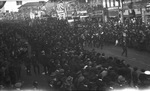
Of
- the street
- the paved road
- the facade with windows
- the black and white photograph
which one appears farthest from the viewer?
the facade with windows

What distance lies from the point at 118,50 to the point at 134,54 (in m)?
2.98

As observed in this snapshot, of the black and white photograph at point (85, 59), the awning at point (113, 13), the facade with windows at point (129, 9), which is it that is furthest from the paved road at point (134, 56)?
the awning at point (113, 13)

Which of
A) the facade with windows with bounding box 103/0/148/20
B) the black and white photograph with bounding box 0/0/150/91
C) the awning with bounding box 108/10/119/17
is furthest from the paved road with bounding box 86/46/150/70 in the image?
the awning with bounding box 108/10/119/17

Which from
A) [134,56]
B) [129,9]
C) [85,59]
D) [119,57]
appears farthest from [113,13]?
[85,59]

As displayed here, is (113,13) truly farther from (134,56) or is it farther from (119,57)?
(119,57)

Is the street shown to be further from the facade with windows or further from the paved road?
the facade with windows

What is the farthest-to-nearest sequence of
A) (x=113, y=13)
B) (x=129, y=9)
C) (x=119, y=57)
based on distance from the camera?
(x=113, y=13) < (x=129, y=9) < (x=119, y=57)

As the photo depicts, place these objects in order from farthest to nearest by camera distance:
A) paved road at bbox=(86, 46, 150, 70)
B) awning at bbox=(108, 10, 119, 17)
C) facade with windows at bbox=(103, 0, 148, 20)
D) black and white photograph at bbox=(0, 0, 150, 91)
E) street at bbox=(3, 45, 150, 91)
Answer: awning at bbox=(108, 10, 119, 17)
facade with windows at bbox=(103, 0, 148, 20)
paved road at bbox=(86, 46, 150, 70)
street at bbox=(3, 45, 150, 91)
black and white photograph at bbox=(0, 0, 150, 91)

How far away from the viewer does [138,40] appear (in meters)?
25.8

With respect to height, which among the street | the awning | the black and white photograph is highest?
the awning

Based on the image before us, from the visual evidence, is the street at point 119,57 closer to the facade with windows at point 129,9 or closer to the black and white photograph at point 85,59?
the black and white photograph at point 85,59

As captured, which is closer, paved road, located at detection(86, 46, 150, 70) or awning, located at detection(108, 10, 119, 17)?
paved road, located at detection(86, 46, 150, 70)

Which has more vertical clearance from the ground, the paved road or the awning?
the awning

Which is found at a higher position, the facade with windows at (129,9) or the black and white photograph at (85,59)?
the facade with windows at (129,9)
